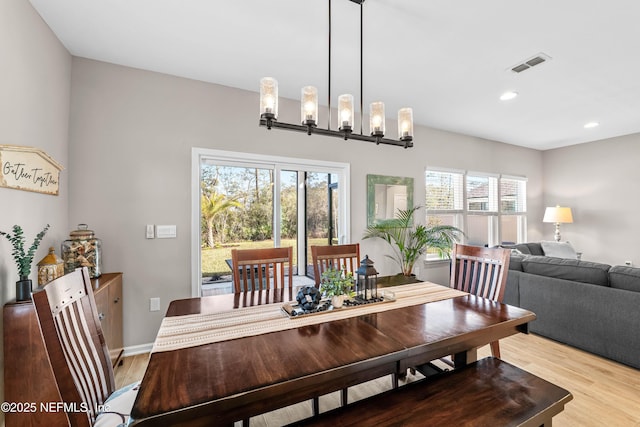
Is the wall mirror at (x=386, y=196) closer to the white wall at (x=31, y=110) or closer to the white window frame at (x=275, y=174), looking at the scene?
the white window frame at (x=275, y=174)

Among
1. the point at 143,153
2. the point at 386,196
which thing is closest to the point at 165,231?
the point at 143,153

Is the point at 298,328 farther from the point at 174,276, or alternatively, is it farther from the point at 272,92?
the point at 174,276

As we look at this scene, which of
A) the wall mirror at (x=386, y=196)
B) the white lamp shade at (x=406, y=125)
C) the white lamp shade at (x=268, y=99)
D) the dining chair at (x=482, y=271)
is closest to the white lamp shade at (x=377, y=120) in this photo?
the white lamp shade at (x=406, y=125)

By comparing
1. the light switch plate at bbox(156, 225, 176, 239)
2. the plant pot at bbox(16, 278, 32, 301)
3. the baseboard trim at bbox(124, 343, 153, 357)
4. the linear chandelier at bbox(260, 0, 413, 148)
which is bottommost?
the baseboard trim at bbox(124, 343, 153, 357)

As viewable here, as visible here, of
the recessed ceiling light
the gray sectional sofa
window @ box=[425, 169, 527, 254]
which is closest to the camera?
the gray sectional sofa

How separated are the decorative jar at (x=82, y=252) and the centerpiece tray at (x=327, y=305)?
178 centimetres

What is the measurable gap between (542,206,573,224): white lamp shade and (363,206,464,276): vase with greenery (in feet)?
8.61

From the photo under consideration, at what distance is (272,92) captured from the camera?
5.37ft

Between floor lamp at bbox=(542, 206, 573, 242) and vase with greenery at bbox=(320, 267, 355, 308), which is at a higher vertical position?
floor lamp at bbox=(542, 206, 573, 242)

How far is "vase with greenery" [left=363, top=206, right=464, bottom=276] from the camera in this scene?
13.0 feet

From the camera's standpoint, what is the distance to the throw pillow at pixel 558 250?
15.7 feet

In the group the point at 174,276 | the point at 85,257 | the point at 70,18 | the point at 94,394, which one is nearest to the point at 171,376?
the point at 94,394

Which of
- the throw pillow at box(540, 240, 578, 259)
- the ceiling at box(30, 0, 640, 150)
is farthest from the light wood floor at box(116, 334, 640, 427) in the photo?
the ceiling at box(30, 0, 640, 150)

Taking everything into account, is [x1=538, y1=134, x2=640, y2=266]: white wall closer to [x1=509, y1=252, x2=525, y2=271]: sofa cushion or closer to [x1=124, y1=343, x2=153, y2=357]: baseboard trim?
[x1=509, y1=252, x2=525, y2=271]: sofa cushion
